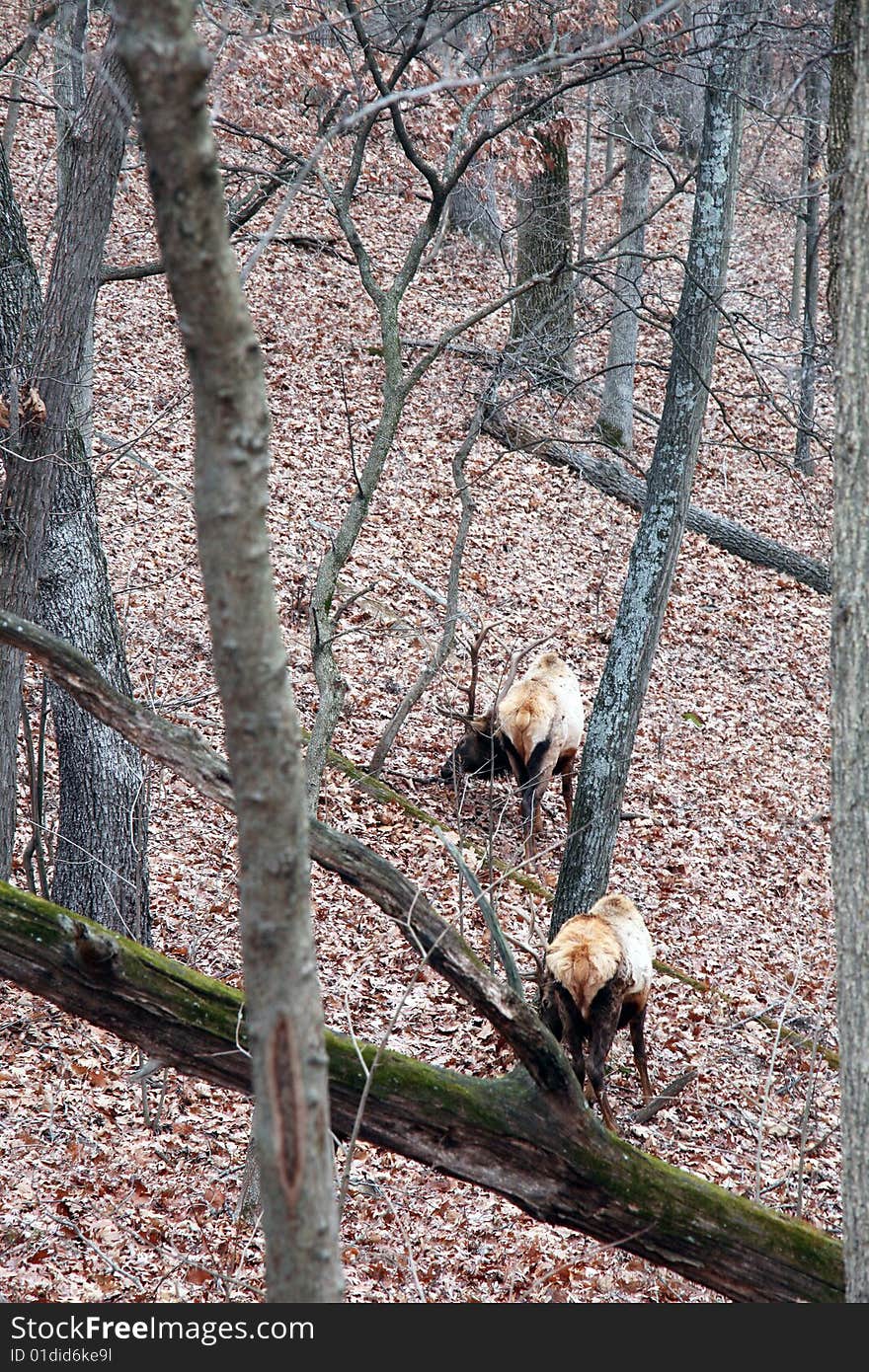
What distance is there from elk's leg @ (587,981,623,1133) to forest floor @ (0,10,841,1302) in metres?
0.63

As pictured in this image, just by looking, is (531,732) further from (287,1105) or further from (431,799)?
(287,1105)

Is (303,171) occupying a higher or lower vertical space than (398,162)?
lower

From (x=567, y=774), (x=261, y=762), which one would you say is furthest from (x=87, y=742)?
(x=261, y=762)

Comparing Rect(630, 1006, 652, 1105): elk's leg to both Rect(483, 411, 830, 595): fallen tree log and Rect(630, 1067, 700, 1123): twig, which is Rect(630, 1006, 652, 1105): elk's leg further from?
Rect(483, 411, 830, 595): fallen tree log

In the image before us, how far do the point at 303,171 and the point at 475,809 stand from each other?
721cm

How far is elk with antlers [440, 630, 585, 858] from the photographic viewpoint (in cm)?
983

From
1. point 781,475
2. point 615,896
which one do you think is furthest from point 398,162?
point 615,896

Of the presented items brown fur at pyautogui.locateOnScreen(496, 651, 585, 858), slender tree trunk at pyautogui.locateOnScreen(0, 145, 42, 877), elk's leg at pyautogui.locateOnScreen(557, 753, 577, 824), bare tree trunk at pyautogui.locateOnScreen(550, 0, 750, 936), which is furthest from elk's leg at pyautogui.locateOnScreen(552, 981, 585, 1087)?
slender tree trunk at pyautogui.locateOnScreen(0, 145, 42, 877)

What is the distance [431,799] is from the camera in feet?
34.2

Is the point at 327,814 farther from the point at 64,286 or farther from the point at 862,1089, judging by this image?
the point at 862,1089

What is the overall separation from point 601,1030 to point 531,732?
10.2ft

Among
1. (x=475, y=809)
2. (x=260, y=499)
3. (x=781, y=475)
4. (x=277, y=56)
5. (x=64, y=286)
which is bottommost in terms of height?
(x=260, y=499)

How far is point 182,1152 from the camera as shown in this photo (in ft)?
22.0

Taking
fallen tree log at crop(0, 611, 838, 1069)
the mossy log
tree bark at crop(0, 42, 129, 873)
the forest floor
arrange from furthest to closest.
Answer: tree bark at crop(0, 42, 129, 873) → the forest floor → the mossy log → fallen tree log at crop(0, 611, 838, 1069)
